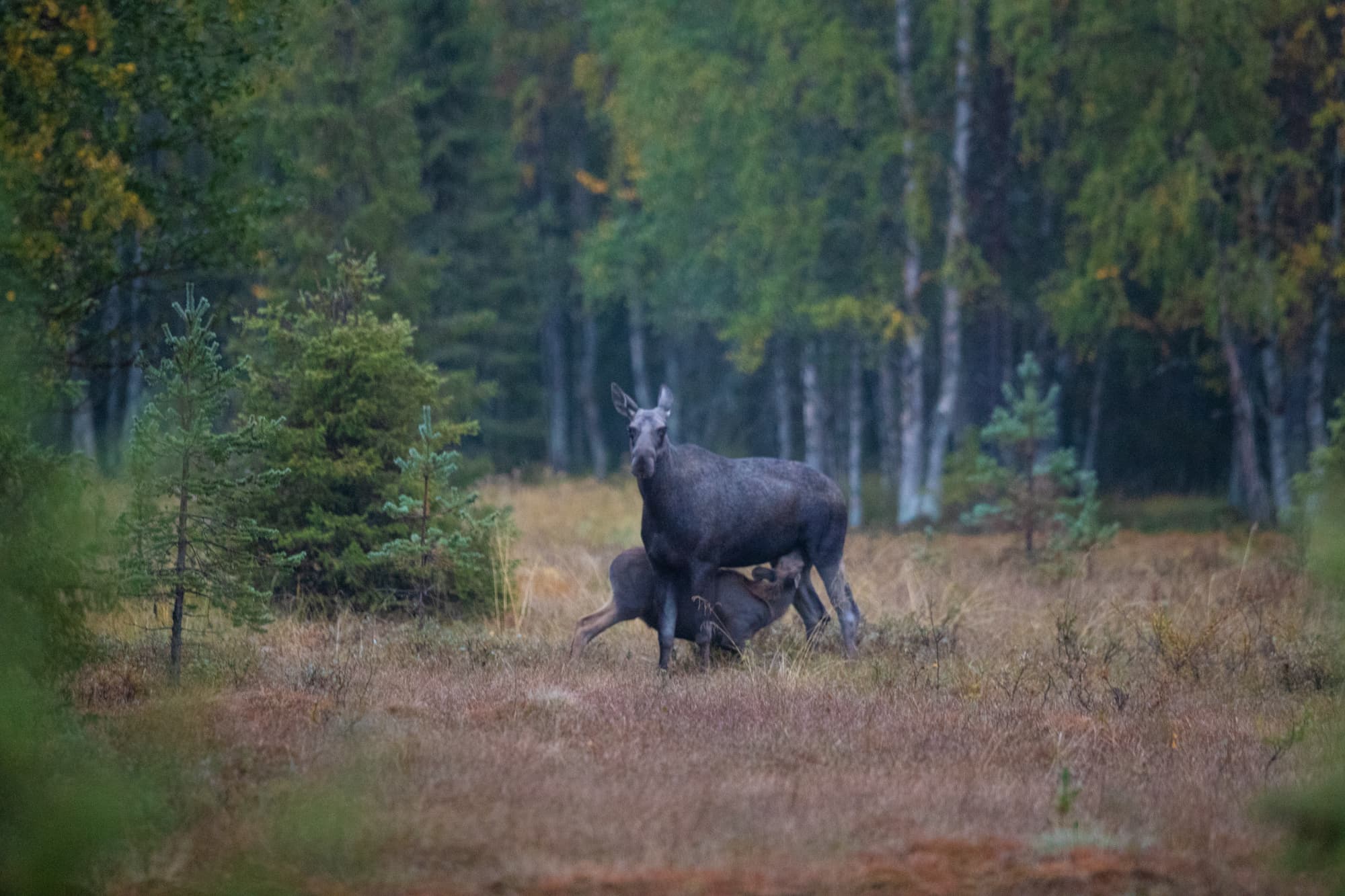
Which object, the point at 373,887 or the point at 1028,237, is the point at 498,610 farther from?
the point at 1028,237

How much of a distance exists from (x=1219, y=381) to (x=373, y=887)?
24.1 meters

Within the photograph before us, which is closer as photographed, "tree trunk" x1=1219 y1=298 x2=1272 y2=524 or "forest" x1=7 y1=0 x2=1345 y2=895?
"forest" x1=7 y1=0 x2=1345 y2=895

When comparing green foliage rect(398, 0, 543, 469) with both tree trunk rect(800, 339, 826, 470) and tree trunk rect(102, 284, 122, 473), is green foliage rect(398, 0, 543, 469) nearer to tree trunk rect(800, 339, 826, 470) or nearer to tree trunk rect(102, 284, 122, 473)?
tree trunk rect(800, 339, 826, 470)

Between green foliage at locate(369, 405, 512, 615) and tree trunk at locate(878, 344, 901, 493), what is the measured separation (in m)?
17.3

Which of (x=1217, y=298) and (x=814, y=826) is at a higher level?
(x=1217, y=298)

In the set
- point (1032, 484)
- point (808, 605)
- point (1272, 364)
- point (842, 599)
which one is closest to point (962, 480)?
point (1272, 364)

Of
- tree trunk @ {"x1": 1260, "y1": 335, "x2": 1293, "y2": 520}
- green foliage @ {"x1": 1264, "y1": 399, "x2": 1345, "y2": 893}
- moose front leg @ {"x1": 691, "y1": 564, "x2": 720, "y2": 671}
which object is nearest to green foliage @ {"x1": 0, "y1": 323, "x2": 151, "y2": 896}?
moose front leg @ {"x1": 691, "y1": 564, "x2": 720, "y2": 671}

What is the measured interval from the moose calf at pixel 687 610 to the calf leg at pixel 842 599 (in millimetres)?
603

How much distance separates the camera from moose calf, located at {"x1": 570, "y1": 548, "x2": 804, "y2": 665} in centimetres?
1124

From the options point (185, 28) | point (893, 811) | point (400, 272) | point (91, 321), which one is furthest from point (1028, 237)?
point (893, 811)

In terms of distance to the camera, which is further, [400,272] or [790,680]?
[400,272]

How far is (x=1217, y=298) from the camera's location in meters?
23.6

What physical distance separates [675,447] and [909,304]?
50.1ft

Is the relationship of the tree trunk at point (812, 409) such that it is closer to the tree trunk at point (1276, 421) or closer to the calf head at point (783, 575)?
the tree trunk at point (1276, 421)
